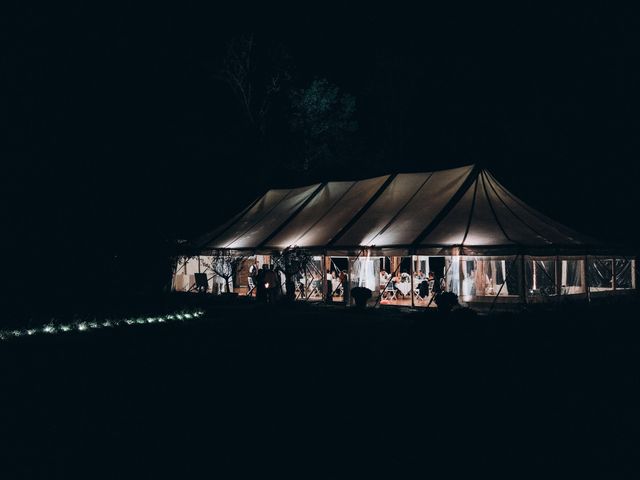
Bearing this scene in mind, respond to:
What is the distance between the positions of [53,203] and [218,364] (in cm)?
639

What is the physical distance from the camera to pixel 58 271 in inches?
467

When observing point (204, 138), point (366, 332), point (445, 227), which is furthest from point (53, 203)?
point (204, 138)

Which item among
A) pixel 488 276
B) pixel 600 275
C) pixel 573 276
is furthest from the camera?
pixel 600 275

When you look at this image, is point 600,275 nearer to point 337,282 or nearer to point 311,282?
point 337,282

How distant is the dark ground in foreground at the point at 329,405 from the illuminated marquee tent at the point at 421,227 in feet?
12.9

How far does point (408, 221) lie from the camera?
1470 centimetres

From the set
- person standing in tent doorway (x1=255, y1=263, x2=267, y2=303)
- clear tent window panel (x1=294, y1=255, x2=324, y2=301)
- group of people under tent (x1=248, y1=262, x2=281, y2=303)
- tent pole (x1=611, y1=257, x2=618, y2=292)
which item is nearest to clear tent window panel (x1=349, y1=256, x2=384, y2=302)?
clear tent window panel (x1=294, y1=255, x2=324, y2=301)

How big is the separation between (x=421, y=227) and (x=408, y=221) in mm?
644

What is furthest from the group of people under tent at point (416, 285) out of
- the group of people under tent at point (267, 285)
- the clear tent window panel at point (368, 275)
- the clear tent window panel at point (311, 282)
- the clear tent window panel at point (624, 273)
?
the clear tent window panel at point (624, 273)

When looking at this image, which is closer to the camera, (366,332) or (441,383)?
(441,383)

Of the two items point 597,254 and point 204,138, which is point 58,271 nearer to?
point 597,254

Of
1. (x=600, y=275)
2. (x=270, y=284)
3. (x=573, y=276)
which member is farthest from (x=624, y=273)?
(x=270, y=284)

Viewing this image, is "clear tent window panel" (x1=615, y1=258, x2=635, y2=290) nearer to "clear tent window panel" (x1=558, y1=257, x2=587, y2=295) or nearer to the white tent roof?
"clear tent window panel" (x1=558, y1=257, x2=587, y2=295)

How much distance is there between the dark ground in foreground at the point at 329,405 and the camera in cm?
391
